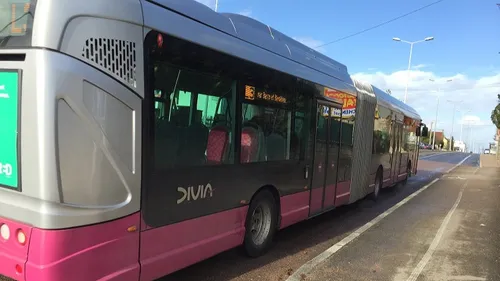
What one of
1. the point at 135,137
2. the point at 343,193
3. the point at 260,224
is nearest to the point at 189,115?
the point at 135,137

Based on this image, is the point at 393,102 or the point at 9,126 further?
the point at 393,102

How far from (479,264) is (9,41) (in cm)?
619

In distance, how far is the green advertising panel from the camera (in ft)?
10.0

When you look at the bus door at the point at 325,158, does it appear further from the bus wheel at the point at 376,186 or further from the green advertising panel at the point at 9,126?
the green advertising panel at the point at 9,126

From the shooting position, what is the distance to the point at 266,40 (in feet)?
18.4

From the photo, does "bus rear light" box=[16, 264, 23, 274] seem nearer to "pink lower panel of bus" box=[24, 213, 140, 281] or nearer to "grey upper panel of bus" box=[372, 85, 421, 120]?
"pink lower panel of bus" box=[24, 213, 140, 281]

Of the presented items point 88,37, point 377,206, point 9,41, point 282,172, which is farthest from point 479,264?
point 9,41

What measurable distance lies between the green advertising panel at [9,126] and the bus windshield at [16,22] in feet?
0.76

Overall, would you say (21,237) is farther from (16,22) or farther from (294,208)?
Result: (294,208)

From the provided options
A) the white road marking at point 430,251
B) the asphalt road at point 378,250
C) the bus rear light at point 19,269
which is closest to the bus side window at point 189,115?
the bus rear light at point 19,269

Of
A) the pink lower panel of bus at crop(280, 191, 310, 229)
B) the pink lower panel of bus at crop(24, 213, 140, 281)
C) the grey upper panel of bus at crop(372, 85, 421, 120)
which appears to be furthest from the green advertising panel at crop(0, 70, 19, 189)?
the grey upper panel of bus at crop(372, 85, 421, 120)

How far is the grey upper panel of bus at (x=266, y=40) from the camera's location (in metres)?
4.21

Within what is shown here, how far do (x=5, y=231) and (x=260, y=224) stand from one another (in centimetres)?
329

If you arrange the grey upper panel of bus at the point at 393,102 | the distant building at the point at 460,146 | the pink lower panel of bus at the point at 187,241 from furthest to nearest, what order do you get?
the distant building at the point at 460,146 → the grey upper panel of bus at the point at 393,102 → the pink lower panel of bus at the point at 187,241
